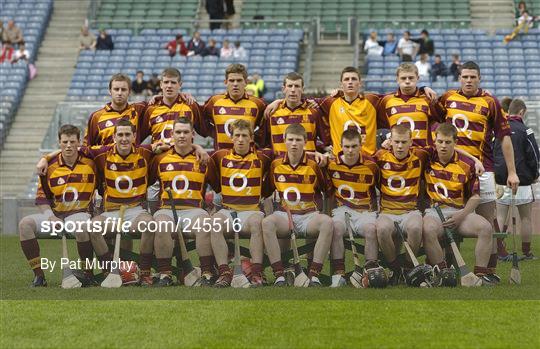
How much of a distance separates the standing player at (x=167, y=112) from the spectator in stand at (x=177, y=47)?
14088 millimetres

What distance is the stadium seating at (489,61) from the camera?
22516mm

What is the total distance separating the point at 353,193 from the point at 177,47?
615 inches

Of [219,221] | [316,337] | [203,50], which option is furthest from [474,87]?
[203,50]

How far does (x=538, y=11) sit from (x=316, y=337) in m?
20.0

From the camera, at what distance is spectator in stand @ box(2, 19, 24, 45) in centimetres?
2552

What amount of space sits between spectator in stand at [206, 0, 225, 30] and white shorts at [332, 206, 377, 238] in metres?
16.8

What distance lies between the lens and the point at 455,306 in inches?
334

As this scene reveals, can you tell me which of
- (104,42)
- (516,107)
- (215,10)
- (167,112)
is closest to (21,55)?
(104,42)

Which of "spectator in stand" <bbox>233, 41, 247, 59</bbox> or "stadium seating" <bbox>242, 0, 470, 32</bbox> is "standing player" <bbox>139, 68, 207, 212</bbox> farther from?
"stadium seating" <bbox>242, 0, 470, 32</bbox>

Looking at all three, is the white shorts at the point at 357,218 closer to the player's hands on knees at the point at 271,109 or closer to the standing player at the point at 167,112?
the player's hands on knees at the point at 271,109

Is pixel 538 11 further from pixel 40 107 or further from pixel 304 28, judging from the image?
pixel 40 107

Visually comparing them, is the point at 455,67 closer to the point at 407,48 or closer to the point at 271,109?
the point at 407,48

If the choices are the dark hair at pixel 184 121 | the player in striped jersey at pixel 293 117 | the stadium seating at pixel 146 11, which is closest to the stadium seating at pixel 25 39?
the stadium seating at pixel 146 11

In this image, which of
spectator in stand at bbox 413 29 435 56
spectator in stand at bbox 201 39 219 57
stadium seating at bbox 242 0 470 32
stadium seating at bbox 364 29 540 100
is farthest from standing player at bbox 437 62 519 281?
stadium seating at bbox 242 0 470 32
